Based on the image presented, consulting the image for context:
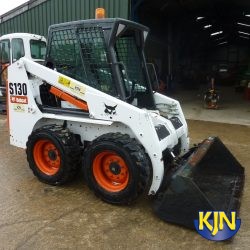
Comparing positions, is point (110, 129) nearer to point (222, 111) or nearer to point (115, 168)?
point (115, 168)

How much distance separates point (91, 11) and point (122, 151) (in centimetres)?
841

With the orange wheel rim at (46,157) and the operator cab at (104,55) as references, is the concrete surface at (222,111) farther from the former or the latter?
the orange wheel rim at (46,157)

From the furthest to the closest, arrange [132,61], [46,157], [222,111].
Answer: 1. [222,111]
2. [132,61]
3. [46,157]

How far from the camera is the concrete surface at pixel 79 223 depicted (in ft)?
10.1

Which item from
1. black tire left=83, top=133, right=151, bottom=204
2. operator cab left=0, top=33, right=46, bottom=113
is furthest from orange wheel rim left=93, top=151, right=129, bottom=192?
operator cab left=0, top=33, right=46, bottom=113

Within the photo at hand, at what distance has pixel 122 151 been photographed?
3.57m

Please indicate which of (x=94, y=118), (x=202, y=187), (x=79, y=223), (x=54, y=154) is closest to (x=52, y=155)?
(x=54, y=154)

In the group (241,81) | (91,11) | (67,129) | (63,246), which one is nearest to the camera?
(63,246)

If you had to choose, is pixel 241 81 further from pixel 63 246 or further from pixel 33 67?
pixel 63 246

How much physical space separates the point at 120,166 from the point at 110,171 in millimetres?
155

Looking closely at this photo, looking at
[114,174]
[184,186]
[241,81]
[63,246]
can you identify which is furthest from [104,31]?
[241,81]

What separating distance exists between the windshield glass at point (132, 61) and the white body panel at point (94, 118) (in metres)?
0.33

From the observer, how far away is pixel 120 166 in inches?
148

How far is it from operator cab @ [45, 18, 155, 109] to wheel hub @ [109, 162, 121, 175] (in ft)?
2.60
